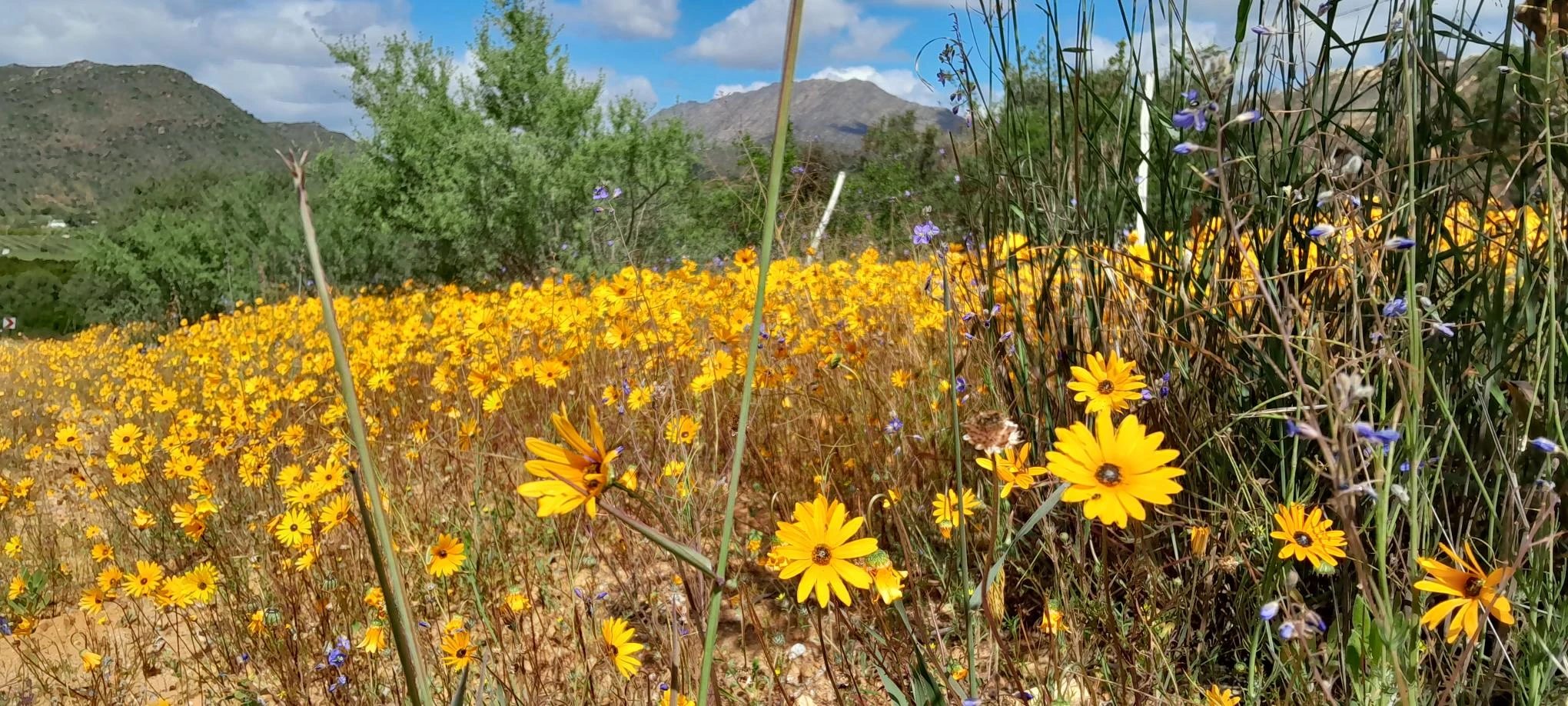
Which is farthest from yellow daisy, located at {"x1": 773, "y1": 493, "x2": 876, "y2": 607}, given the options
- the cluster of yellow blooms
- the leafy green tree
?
the leafy green tree

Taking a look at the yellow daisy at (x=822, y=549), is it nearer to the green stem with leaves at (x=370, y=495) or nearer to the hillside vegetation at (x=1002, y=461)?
the hillside vegetation at (x=1002, y=461)

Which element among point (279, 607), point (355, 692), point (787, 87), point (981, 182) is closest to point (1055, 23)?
point (981, 182)

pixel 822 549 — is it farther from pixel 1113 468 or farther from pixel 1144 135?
pixel 1144 135

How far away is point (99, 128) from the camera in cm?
12419

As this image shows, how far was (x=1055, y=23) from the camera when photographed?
166cm


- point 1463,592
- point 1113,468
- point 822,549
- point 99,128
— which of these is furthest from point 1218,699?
point 99,128

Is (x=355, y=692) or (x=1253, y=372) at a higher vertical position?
(x=1253, y=372)

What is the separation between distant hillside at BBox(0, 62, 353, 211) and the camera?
338ft

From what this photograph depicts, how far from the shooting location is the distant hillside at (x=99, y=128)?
103 meters

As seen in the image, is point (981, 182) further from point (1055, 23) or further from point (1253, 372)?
point (1253, 372)

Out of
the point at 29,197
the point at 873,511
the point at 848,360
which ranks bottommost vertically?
the point at 873,511

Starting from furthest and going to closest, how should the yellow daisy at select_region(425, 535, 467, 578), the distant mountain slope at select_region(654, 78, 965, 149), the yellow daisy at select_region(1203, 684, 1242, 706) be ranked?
the distant mountain slope at select_region(654, 78, 965, 149)
the yellow daisy at select_region(425, 535, 467, 578)
the yellow daisy at select_region(1203, 684, 1242, 706)

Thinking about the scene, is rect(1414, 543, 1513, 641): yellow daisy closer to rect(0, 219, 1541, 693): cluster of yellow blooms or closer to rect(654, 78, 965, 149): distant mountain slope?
rect(0, 219, 1541, 693): cluster of yellow blooms

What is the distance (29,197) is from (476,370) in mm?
131396
